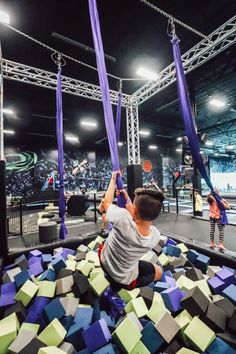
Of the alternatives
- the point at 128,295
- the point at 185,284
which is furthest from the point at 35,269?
the point at 185,284

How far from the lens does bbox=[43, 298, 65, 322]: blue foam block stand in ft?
5.41

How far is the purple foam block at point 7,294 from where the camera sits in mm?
1832

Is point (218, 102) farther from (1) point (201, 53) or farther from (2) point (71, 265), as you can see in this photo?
(2) point (71, 265)

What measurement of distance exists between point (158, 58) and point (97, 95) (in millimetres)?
1972

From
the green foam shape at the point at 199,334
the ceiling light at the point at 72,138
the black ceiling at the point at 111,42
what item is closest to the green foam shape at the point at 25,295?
the green foam shape at the point at 199,334

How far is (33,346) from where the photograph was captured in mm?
1361

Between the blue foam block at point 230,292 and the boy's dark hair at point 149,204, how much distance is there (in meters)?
1.35

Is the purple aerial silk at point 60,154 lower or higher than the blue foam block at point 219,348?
higher

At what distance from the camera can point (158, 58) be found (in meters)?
4.30

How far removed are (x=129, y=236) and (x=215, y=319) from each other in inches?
46.0

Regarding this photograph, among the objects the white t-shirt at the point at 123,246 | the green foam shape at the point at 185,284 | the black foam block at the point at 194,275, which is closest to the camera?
the white t-shirt at the point at 123,246

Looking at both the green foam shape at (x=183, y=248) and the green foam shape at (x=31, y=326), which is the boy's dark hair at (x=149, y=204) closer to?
the green foam shape at (x=31, y=326)

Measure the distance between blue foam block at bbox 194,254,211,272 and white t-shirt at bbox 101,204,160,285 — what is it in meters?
1.45

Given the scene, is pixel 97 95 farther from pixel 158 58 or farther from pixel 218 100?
pixel 218 100
